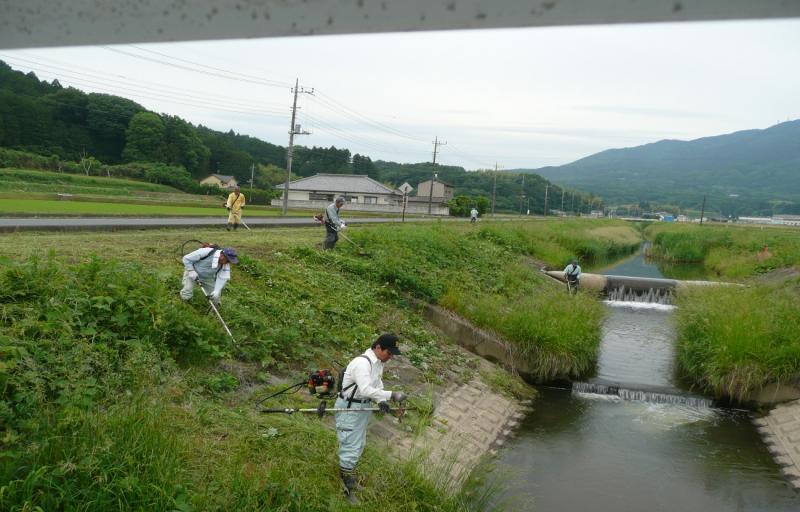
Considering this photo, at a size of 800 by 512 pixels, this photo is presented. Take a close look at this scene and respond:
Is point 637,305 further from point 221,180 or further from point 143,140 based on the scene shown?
point 221,180

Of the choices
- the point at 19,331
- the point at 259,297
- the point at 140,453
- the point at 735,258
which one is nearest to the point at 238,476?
the point at 140,453

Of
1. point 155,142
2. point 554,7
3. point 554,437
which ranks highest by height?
point 155,142

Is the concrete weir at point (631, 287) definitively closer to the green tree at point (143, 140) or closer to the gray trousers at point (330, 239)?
the gray trousers at point (330, 239)

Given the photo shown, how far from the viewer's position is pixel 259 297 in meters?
10.9

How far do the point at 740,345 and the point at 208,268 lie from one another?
35.7 feet

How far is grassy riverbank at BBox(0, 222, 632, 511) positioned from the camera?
16.4 feet

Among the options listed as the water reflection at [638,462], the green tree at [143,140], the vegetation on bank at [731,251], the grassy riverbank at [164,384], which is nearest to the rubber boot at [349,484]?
the grassy riverbank at [164,384]

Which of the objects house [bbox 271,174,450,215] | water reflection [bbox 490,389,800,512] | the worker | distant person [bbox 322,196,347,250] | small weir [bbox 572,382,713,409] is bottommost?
water reflection [bbox 490,389,800,512]

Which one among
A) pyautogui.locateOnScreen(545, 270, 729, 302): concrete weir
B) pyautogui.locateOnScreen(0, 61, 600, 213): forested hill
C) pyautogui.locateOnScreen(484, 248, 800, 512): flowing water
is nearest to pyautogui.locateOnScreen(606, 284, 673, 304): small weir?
pyautogui.locateOnScreen(545, 270, 729, 302): concrete weir

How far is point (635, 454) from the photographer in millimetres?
10172

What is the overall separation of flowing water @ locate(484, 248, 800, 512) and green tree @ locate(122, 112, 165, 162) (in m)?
63.3

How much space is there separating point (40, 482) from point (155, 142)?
6946 centimetres

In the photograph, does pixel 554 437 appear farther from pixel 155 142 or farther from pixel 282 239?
pixel 155 142

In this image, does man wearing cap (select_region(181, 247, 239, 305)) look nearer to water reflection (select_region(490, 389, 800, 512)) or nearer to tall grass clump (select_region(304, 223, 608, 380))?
water reflection (select_region(490, 389, 800, 512))
